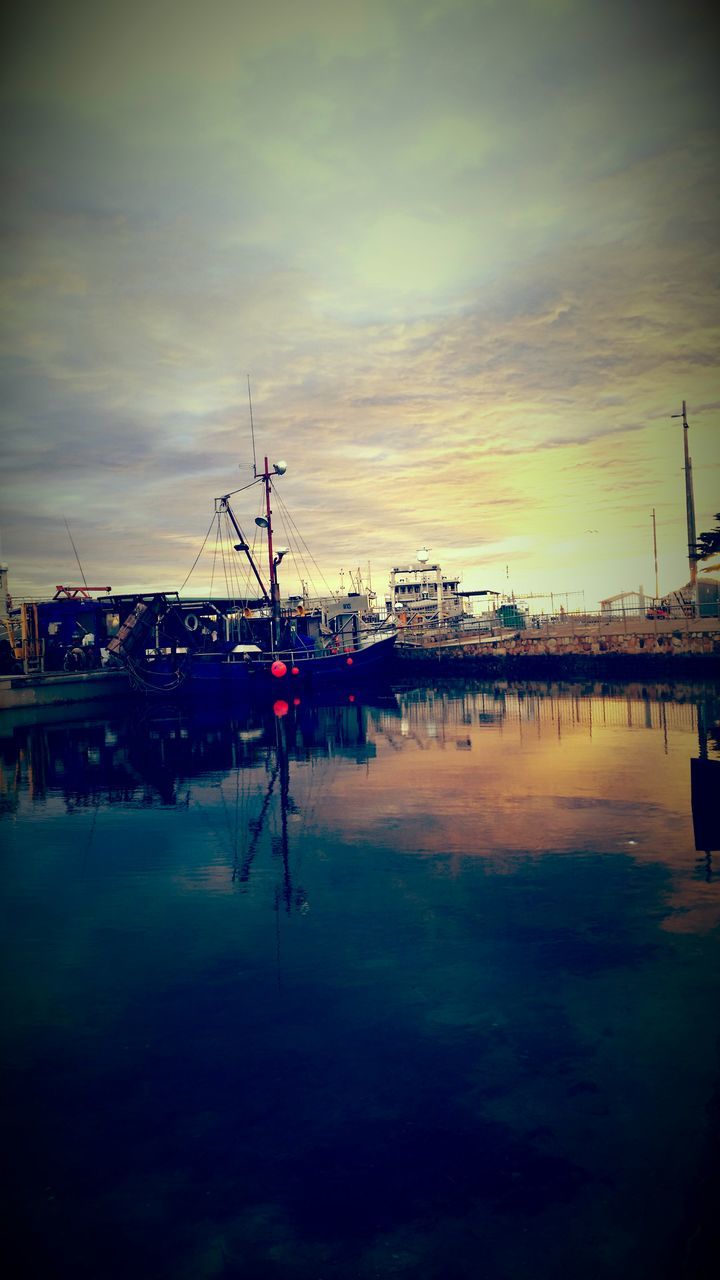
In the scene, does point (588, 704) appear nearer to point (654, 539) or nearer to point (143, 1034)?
point (143, 1034)

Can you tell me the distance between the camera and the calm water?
5109 mm

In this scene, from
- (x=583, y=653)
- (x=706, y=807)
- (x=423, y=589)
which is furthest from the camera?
(x=423, y=589)

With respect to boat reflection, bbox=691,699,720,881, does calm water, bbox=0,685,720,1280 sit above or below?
below

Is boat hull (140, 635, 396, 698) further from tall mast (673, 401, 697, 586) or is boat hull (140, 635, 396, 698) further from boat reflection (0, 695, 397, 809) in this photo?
tall mast (673, 401, 697, 586)

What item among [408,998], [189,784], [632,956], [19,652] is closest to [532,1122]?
[408,998]

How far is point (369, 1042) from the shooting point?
24.2 feet

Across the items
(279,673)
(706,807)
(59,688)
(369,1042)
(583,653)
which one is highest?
(583,653)

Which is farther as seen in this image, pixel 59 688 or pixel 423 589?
pixel 423 589

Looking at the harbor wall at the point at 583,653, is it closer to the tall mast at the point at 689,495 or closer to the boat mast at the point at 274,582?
the tall mast at the point at 689,495

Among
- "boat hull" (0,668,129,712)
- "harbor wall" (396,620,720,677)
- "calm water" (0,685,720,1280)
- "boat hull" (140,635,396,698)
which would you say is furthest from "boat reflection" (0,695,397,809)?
"harbor wall" (396,620,720,677)

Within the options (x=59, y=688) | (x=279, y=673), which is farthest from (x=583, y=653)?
(x=59, y=688)

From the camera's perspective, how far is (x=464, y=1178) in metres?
5.46

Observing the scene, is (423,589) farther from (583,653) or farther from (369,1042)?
(369,1042)

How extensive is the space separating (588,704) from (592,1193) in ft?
108
